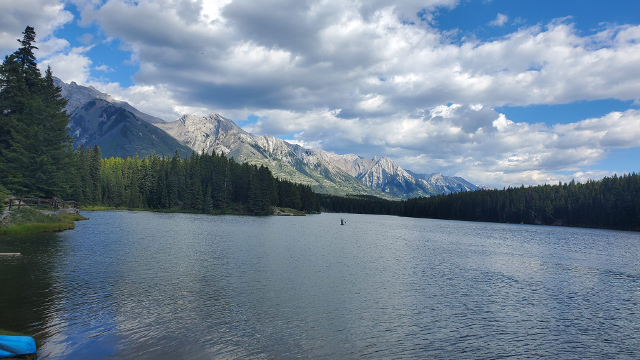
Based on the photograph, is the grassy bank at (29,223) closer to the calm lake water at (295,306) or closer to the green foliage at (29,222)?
the green foliage at (29,222)

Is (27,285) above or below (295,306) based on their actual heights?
above

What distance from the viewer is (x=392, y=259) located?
190 ft

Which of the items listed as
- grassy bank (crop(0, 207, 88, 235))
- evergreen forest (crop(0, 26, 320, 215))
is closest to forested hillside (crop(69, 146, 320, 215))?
evergreen forest (crop(0, 26, 320, 215))

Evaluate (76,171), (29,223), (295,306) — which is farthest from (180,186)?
(295,306)

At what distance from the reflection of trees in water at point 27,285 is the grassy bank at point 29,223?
7.53 m

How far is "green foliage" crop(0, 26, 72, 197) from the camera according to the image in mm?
67688

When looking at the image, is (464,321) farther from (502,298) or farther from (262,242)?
(262,242)

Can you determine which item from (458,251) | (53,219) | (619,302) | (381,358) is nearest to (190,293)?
(381,358)

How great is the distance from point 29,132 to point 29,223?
2250 centimetres

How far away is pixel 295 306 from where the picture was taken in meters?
29.3

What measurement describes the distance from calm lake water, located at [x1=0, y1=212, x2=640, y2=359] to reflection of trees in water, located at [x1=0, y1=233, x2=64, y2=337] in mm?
122

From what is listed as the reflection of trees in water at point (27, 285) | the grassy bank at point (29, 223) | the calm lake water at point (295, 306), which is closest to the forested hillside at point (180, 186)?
the grassy bank at point (29, 223)

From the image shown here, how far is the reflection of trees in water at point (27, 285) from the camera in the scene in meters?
21.5

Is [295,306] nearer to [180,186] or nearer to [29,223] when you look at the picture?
[29,223]
